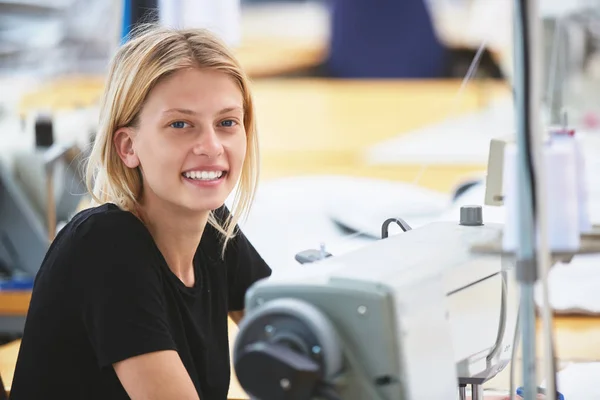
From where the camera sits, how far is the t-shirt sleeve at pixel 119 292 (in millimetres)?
1234

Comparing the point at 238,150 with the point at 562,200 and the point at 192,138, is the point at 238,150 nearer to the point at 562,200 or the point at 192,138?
the point at 192,138

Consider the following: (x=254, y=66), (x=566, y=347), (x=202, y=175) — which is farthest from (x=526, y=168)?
(x=254, y=66)

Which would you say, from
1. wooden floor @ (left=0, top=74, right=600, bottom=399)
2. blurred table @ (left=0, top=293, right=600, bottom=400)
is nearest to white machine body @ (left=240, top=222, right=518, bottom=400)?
blurred table @ (left=0, top=293, right=600, bottom=400)

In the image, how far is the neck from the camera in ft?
4.55

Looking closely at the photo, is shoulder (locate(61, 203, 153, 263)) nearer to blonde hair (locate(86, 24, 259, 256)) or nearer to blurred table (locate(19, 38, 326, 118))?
blonde hair (locate(86, 24, 259, 256))

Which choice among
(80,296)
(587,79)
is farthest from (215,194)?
(587,79)

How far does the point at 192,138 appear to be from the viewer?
1.29 meters

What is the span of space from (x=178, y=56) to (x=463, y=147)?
221cm

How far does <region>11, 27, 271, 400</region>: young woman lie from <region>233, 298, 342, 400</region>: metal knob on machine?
0.81 feet

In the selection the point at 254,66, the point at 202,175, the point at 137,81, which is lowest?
the point at 254,66

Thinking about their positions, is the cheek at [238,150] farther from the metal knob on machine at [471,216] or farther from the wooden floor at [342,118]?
the wooden floor at [342,118]

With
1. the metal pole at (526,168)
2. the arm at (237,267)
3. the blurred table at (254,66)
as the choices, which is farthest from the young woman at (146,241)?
the blurred table at (254,66)

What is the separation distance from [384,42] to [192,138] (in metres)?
4.16

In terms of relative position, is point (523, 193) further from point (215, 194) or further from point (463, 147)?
point (463, 147)
